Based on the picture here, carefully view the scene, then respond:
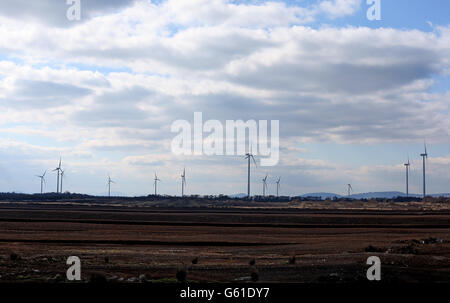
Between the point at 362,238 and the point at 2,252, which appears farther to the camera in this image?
the point at 362,238

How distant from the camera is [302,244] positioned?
46375 mm
